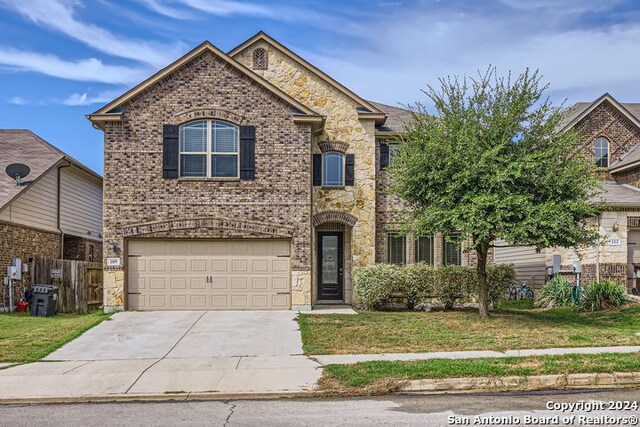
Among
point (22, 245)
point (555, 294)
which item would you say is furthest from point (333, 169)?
point (22, 245)

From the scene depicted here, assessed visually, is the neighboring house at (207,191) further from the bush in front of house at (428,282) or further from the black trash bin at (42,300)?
the black trash bin at (42,300)

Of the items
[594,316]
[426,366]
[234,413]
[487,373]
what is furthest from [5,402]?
[594,316]

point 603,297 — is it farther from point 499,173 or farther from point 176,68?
point 176,68

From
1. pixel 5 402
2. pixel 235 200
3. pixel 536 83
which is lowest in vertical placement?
pixel 5 402

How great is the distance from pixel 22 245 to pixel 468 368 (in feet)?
56.0

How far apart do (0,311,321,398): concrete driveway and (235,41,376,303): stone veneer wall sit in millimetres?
4318

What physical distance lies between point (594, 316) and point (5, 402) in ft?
48.4

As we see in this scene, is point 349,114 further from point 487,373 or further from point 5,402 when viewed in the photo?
point 5,402

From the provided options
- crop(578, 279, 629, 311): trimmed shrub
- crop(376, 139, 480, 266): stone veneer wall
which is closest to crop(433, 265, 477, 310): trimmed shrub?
crop(376, 139, 480, 266): stone veneer wall

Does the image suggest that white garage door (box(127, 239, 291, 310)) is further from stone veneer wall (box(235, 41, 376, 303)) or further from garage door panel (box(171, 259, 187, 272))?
stone veneer wall (box(235, 41, 376, 303))

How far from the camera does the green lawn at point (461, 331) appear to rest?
1291cm

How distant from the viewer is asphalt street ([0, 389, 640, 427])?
7.64 meters

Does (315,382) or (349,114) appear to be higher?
(349,114)

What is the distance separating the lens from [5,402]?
30.7 ft
